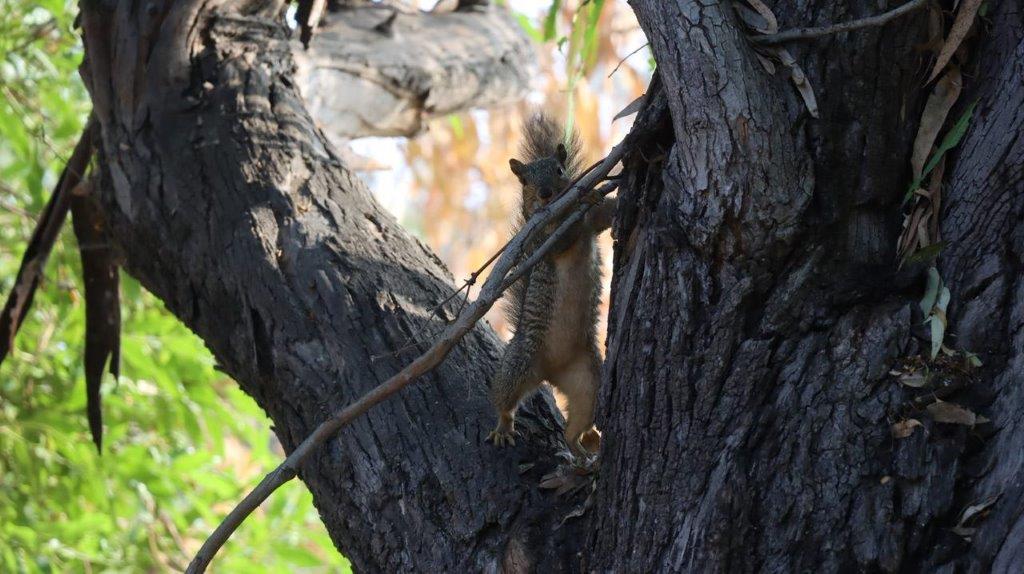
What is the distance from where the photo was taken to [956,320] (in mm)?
1583

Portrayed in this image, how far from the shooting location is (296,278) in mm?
2406

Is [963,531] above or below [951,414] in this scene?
below

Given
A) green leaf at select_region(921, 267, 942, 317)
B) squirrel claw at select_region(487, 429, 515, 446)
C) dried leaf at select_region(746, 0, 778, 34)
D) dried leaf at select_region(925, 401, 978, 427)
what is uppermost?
dried leaf at select_region(746, 0, 778, 34)

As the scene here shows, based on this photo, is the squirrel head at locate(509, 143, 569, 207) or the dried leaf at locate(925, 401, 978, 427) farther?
the squirrel head at locate(509, 143, 569, 207)

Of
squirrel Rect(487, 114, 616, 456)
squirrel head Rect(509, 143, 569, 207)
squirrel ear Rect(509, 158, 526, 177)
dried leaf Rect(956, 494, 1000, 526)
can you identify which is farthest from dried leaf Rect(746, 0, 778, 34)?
squirrel ear Rect(509, 158, 526, 177)

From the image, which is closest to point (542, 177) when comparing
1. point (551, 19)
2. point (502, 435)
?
point (551, 19)

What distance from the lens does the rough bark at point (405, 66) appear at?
12.8ft

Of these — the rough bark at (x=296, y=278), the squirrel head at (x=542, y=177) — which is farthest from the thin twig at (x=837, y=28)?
the squirrel head at (x=542, y=177)

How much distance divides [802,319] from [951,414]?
9.6 inches

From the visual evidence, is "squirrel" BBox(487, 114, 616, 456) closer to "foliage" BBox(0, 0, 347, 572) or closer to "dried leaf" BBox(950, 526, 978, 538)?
"dried leaf" BBox(950, 526, 978, 538)

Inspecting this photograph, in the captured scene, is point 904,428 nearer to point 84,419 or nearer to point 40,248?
point 40,248

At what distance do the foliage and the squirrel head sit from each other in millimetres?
1602

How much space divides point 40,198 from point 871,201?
10.6 feet

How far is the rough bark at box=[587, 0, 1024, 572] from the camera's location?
1.53 metres
